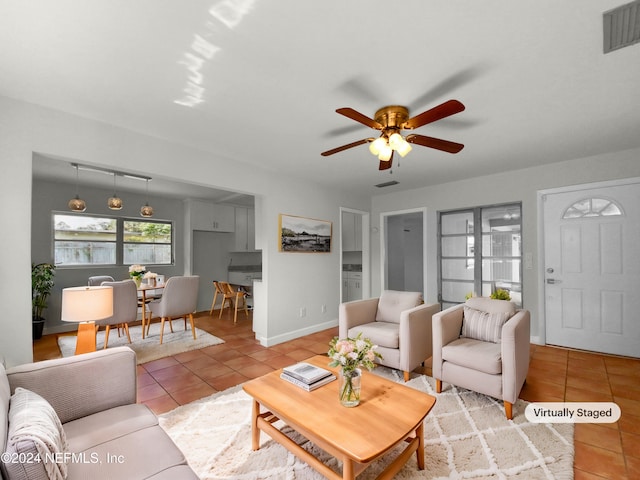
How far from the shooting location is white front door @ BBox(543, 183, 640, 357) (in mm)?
3514

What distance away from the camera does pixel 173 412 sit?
2.41 meters

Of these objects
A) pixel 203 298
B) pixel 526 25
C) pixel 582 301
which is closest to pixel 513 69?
pixel 526 25

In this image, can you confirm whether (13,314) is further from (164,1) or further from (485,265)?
(485,265)

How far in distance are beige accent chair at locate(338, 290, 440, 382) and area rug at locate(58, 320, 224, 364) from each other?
84.3 inches

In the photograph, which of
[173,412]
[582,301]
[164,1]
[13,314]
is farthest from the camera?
[582,301]

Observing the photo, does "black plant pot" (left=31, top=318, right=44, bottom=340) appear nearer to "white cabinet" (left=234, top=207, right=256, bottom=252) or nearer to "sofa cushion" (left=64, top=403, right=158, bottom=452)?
"white cabinet" (left=234, top=207, right=256, bottom=252)

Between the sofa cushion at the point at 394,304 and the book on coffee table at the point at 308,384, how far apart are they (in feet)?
5.30

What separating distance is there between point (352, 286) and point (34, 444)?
570 cm

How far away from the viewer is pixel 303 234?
4688mm

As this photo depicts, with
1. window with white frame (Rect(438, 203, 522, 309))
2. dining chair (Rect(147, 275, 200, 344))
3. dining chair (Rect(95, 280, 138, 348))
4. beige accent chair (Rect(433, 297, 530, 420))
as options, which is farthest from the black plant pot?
window with white frame (Rect(438, 203, 522, 309))

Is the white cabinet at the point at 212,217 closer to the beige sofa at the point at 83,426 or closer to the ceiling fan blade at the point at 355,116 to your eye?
the beige sofa at the point at 83,426

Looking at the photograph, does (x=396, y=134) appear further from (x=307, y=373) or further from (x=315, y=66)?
(x=307, y=373)

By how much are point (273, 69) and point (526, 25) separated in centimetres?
147

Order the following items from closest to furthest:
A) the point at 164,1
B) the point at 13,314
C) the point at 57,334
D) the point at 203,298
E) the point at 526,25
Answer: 1. the point at 164,1
2. the point at 526,25
3. the point at 13,314
4. the point at 57,334
5. the point at 203,298
